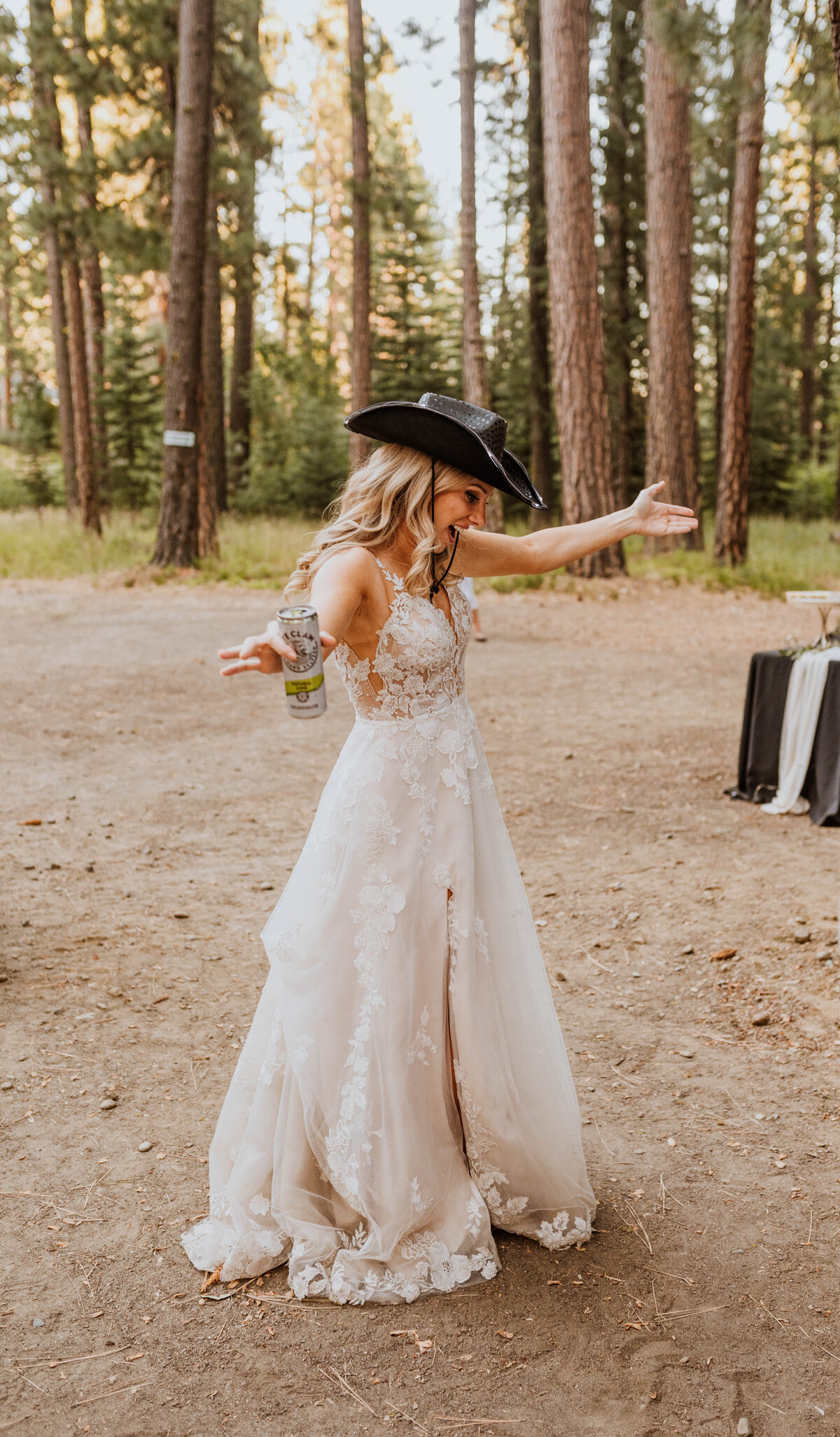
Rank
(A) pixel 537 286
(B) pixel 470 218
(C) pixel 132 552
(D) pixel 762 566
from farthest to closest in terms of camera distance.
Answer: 1. (A) pixel 537 286
2. (C) pixel 132 552
3. (B) pixel 470 218
4. (D) pixel 762 566

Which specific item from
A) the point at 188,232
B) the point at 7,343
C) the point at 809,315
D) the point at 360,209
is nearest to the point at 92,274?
the point at 360,209

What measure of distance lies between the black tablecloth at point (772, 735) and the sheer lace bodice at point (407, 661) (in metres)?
4.61

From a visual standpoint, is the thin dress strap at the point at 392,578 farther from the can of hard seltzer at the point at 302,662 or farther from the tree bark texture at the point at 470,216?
the tree bark texture at the point at 470,216

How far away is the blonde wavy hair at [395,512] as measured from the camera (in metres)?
2.69

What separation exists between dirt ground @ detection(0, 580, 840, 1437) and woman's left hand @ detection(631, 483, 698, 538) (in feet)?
6.32

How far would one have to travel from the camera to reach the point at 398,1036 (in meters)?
2.68

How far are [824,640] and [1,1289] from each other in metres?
6.22

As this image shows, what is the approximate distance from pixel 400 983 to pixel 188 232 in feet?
47.8

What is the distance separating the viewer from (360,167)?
17.9 meters

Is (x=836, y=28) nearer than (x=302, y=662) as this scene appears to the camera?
No

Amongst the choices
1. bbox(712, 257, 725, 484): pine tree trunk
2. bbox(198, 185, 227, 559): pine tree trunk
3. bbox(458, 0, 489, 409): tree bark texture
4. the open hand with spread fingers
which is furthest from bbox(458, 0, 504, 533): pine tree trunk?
the open hand with spread fingers

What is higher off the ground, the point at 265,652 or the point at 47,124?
the point at 47,124

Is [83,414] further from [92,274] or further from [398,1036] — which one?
[398,1036]

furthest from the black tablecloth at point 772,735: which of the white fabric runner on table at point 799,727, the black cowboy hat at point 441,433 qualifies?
the black cowboy hat at point 441,433
